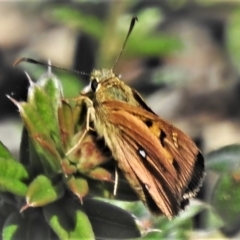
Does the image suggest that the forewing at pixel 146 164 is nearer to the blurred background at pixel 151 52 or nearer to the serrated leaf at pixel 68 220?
the serrated leaf at pixel 68 220

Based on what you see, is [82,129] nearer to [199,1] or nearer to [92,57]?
[92,57]

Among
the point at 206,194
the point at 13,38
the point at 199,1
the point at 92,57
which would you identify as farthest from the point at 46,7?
the point at 206,194

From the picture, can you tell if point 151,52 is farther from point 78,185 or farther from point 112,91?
point 78,185

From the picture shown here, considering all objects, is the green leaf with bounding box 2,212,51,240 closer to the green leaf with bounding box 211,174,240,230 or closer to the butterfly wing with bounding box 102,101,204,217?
the butterfly wing with bounding box 102,101,204,217

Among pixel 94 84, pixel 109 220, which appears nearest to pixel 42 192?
pixel 109 220

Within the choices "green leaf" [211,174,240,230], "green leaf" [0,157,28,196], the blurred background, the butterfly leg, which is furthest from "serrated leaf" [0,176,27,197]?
the blurred background

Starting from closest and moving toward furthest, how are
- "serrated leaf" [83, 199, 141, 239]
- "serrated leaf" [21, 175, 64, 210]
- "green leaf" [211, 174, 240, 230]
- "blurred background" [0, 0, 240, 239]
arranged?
"serrated leaf" [21, 175, 64, 210] < "serrated leaf" [83, 199, 141, 239] < "green leaf" [211, 174, 240, 230] < "blurred background" [0, 0, 240, 239]
